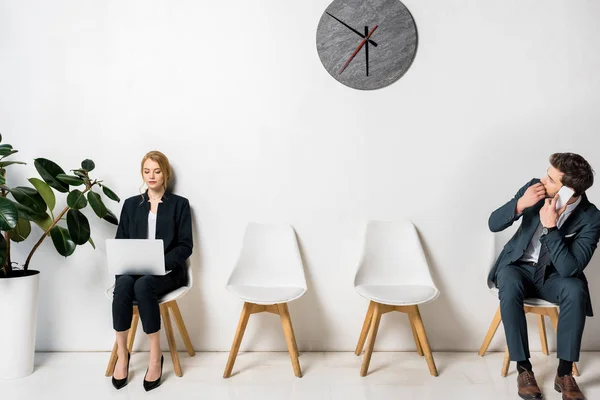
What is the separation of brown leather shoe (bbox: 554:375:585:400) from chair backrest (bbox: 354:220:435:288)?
2.61 feet

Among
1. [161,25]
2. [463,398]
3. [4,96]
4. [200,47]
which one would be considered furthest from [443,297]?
[4,96]

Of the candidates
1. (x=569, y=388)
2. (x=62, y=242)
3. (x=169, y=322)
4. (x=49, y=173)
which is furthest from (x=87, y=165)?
(x=569, y=388)

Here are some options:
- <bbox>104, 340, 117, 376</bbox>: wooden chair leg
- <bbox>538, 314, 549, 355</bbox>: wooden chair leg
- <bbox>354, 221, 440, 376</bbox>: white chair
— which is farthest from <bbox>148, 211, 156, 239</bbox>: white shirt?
<bbox>538, 314, 549, 355</bbox>: wooden chair leg

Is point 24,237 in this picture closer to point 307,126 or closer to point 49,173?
point 49,173

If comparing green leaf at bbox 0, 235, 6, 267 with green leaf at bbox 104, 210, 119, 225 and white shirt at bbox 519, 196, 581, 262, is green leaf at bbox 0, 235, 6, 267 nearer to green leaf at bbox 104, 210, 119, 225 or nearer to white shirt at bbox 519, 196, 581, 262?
green leaf at bbox 104, 210, 119, 225

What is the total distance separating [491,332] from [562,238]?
70 centimetres

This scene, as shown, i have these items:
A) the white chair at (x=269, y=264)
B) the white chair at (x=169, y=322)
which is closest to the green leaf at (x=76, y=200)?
the white chair at (x=169, y=322)

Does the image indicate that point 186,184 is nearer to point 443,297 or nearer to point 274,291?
point 274,291

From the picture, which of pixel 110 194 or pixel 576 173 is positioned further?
pixel 110 194

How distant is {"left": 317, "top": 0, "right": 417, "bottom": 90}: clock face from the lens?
286 cm

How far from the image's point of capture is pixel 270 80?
9.53 feet

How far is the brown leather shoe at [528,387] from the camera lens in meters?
2.29

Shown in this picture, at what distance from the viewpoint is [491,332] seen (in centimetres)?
276

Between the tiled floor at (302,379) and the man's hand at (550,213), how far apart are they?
0.79 meters
